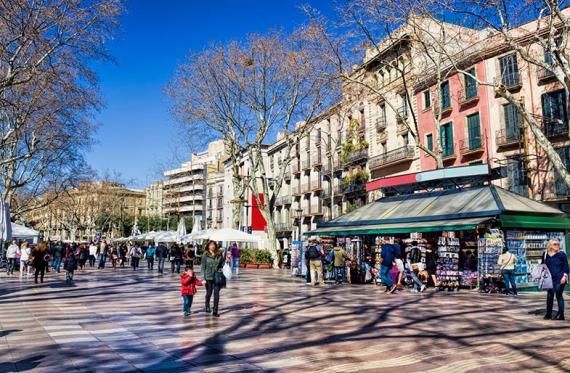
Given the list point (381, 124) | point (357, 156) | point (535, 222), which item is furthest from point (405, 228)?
point (357, 156)

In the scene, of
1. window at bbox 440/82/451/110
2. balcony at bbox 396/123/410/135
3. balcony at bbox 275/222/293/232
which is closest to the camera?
window at bbox 440/82/451/110

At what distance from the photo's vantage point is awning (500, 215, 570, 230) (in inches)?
593

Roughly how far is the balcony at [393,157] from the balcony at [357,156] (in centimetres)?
136

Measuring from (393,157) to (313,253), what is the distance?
19.7 meters

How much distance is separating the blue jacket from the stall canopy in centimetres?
521

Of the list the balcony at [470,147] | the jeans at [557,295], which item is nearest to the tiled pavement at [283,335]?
the jeans at [557,295]

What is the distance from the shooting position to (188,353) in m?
6.64

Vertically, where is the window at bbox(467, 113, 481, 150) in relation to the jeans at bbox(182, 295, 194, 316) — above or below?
above

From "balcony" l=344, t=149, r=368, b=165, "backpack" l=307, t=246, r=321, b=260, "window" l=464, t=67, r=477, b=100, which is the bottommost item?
"backpack" l=307, t=246, r=321, b=260

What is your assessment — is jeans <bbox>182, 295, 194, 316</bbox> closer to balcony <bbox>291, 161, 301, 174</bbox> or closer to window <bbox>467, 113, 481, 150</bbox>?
window <bbox>467, 113, 481, 150</bbox>

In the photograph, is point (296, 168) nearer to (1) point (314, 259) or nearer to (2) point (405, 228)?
(1) point (314, 259)

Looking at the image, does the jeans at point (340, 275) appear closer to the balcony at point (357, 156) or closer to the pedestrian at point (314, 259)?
the pedestrian at point (314, 259)

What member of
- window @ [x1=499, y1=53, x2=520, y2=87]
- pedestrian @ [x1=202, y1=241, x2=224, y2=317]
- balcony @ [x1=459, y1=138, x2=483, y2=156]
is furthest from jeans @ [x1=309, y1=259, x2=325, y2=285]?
window @ [x1=499, y1=53, x2=520, y2=87]

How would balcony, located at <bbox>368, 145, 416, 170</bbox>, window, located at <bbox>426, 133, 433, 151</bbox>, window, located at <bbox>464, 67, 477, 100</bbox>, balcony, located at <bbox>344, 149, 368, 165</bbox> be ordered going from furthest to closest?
balcony, located at <bbox>344, 149, 368, 165</bbox>
balcony, located at <bbox>368, 145, 416, 170</bbox>
window, located at <bbox>426, 133, 433, 151</bbox>
window, located at <bbox>464, 67, 477, 100</bbox>
